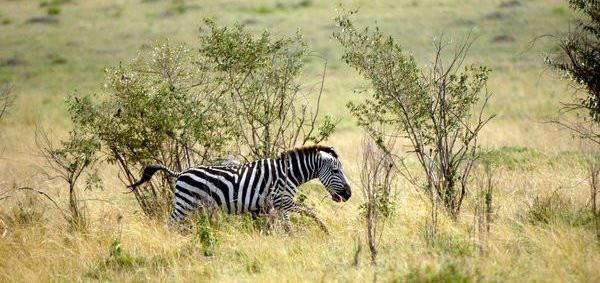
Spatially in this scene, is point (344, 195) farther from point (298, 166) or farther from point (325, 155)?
point (298, 166)

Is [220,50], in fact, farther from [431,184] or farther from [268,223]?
[431,184]

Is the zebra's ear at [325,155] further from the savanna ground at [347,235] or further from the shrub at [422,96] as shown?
the savanna ground at [347,235]

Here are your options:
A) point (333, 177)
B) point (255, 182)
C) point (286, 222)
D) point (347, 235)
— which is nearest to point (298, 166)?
point (333, 177)

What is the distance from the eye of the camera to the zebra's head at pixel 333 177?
10281mm

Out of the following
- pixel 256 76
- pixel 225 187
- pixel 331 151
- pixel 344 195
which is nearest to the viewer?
pixel 225 187

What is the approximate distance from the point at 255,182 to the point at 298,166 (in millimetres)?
656

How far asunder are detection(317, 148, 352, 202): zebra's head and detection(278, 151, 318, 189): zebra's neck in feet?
0.37

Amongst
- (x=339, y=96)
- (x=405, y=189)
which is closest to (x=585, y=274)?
(x=405, y=189)

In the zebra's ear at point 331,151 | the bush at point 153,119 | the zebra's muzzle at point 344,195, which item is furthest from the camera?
the bush at point 153,119

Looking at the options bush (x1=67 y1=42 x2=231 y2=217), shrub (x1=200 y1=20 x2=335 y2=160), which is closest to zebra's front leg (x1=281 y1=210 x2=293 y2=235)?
shrub (x1=200 y1=20 x2=335 y2=160)

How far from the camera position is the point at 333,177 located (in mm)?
10320

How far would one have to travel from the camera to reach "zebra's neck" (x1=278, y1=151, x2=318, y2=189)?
10297 millimetres

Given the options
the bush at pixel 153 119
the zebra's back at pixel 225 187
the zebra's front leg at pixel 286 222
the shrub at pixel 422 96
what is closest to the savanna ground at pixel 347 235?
the zebra's front leg at pixel 286 222

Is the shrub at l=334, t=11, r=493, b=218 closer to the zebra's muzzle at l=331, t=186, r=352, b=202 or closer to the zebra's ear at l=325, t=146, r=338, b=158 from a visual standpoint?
the zebra's ear at l=325, t=146, r=338, b=158
